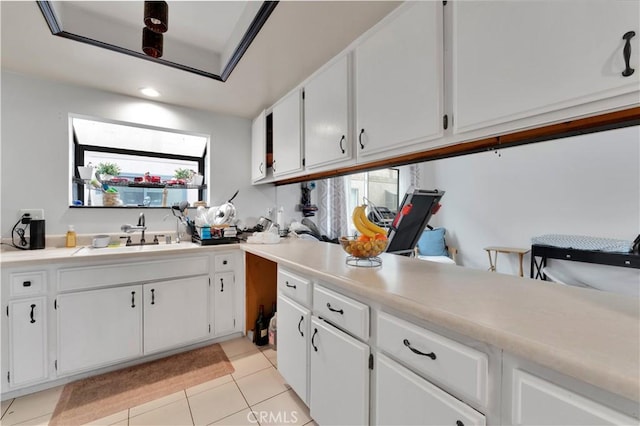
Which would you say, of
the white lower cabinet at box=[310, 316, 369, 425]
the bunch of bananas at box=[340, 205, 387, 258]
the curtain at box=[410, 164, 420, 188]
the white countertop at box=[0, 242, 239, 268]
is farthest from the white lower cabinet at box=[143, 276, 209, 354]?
the curtain at box=[410, 164, 420, 188]

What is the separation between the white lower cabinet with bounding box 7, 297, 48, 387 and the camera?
1.57m

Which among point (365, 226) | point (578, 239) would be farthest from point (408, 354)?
point (578, 239)

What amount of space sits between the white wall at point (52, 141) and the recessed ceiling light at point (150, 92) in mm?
152

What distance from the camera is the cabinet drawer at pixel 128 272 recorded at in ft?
5.67

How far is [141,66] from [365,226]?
1.98m

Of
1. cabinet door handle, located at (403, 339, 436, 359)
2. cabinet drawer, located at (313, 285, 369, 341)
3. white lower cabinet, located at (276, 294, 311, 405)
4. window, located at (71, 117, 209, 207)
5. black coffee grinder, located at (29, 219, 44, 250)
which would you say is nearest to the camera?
cabinet door handle, located at (403, 339, 436, 359)

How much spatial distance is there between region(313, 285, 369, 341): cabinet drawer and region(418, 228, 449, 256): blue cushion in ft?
4.79

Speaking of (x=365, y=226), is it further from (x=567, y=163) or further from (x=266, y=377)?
(x=567, y=163)

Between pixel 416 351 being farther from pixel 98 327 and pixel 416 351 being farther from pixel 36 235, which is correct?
pixel 36 235

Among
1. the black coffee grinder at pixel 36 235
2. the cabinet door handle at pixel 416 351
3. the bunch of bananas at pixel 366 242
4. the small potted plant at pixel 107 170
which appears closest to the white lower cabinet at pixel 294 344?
the bunch of bananas at pixel 366 242

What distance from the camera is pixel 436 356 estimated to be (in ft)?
2.50

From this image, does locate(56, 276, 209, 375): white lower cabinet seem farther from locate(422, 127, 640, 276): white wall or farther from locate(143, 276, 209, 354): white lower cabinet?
locate(422, 127, 640, 276): white wall

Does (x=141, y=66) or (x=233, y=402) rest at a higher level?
(x=141, y=66)

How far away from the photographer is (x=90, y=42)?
62.7 inches
